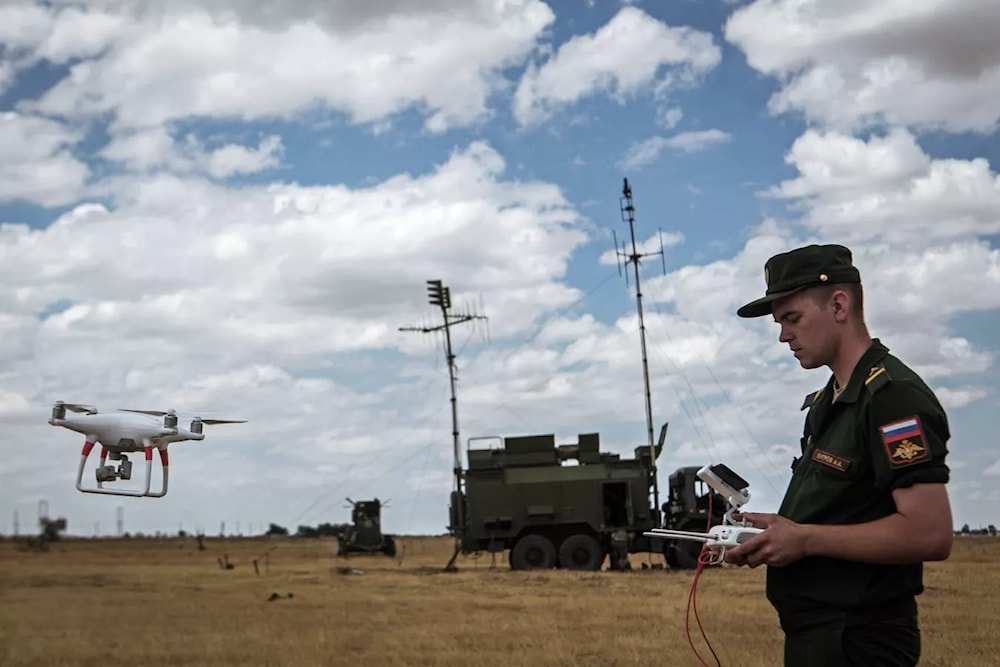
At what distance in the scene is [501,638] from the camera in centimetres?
1259

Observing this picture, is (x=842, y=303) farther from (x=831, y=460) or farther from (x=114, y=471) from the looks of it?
(x=114, y=471)

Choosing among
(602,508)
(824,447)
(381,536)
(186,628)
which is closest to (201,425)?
(824,447)

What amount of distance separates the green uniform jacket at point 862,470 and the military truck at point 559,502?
26571 millimetres

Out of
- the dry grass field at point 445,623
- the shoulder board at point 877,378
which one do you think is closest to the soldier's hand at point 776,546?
the shoulder board at point 877,378

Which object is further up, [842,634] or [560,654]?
[842,634]

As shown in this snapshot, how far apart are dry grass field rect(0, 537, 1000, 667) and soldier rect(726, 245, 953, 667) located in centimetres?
631

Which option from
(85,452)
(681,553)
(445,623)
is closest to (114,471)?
(85,452)

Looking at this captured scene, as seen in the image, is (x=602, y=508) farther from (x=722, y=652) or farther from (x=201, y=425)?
(x=201, y=425)

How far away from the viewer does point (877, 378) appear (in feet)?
10.8

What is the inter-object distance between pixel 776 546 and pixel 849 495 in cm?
31

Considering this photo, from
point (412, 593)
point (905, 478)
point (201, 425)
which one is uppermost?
point (201, 425)

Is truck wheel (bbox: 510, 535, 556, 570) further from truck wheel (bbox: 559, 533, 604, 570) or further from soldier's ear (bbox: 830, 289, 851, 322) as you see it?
soldier's ear (bbox: 830, 289, 851, 322)

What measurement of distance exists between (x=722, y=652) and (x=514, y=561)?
20081 mm

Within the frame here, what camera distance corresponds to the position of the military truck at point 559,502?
30188 mm
